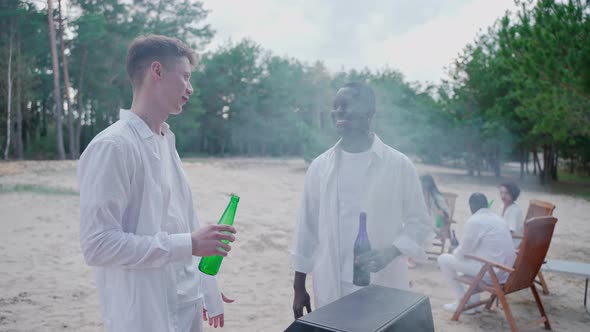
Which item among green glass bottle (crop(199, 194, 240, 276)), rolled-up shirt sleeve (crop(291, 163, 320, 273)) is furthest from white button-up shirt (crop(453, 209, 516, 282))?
green glass bottle (crop(199, 194, 240, 276))

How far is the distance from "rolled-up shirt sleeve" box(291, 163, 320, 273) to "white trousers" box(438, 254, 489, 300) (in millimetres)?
2648

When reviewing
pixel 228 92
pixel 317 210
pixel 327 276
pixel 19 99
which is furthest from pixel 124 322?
pixel 228 92

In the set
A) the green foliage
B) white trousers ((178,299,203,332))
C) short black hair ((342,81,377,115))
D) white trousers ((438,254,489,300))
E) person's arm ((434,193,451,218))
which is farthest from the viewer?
the green foliage

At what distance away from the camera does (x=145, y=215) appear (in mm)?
1575

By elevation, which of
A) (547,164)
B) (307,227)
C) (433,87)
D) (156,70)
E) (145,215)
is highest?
(433,87)

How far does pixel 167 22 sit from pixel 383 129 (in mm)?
16757

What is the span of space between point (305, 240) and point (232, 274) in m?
3.61

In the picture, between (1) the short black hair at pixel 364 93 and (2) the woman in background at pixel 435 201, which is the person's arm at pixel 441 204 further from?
(1) the short black hair at pixel 364 93

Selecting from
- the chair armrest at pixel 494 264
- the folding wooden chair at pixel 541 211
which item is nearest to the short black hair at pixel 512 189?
the folding wooden chair at pixel 541 211

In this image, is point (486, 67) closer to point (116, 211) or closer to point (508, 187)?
point (508, 187)

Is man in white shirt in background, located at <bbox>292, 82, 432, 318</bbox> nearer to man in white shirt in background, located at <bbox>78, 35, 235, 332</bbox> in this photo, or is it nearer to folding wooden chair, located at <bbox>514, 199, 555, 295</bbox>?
man in white shirt in background, located at <bbox>78, 35, 235, 332</bbox>

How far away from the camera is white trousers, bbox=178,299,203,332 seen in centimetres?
181

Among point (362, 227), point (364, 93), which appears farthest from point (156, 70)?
point (362, 227)

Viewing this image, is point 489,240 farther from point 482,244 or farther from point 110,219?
point 110,219
